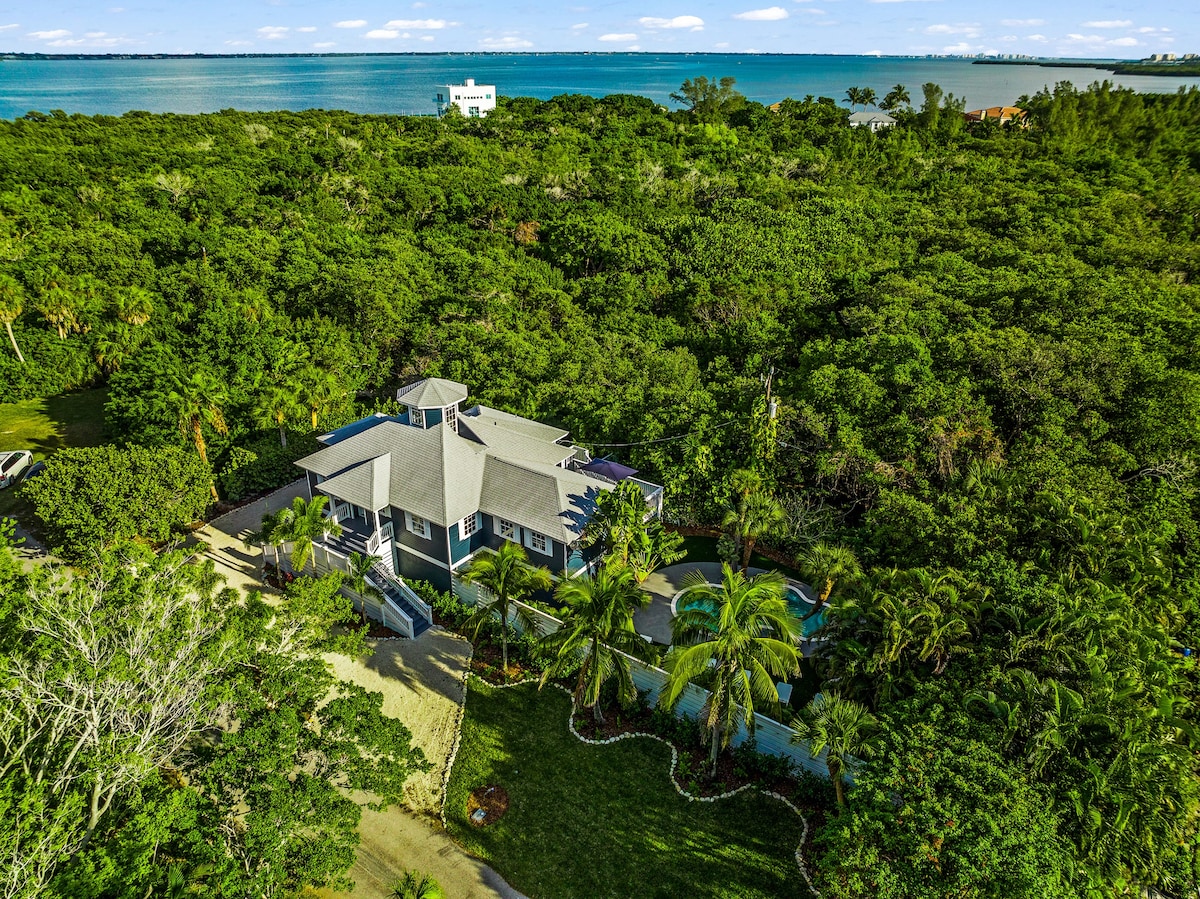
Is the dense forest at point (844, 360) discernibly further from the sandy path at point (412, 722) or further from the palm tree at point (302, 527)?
the palm tree at point (302, 527)

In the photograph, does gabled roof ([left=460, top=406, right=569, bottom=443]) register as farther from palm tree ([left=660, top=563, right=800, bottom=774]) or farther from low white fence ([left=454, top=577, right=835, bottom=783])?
palm tree ([left=660, top=563, right=800, bottom=774])

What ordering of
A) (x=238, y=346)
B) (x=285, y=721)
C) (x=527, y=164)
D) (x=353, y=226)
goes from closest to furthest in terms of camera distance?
(x=285, y=721)
(x=238, y=346)
(x=353, y=226)
(x=527, y=164)

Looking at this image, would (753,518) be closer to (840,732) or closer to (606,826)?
(840,732)

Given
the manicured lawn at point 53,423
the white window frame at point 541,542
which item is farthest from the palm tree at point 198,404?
the white window frame at point 541,542

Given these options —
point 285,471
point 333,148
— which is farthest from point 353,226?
point 285,471

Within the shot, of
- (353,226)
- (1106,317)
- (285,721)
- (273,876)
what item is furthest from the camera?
(353,226)

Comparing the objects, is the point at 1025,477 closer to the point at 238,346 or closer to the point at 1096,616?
the point at 1096,616

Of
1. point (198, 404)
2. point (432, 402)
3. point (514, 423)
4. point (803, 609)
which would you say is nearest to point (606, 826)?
point (803, 609)
